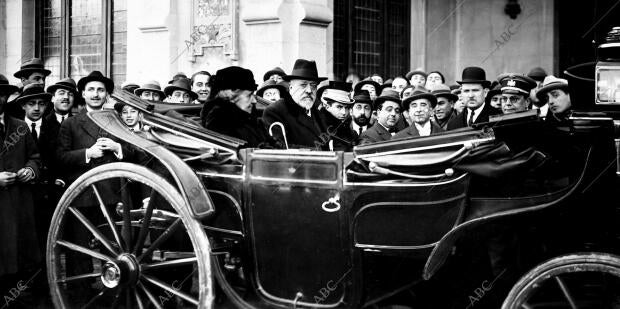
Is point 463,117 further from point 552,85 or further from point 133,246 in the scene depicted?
point 133,246

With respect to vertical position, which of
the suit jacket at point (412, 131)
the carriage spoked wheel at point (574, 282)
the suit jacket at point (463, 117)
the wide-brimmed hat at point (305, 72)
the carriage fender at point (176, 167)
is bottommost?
the carriage spoked wheel at point (574, 282)

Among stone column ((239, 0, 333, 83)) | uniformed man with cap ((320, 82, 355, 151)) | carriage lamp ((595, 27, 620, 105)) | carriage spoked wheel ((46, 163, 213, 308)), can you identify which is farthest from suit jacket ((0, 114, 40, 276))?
stone column ((239, 0, 333, 83))

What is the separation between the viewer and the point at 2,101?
6.50m

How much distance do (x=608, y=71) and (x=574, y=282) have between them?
47.0 inches

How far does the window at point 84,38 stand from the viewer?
14.6 metres

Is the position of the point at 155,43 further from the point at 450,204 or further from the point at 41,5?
the point at 450,204

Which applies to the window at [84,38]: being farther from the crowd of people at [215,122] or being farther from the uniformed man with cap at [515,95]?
the uniformed man with cap at [515,95]

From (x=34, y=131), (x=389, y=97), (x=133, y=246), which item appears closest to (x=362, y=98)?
(x=389, y=97)

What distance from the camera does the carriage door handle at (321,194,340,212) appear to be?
4.86m

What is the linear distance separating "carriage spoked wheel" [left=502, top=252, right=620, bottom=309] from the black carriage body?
30 centimetres

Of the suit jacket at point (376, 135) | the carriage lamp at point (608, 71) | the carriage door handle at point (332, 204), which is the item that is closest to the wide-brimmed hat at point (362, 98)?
the suit jacket at point (376, 135)

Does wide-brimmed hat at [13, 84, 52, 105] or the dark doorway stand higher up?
the dark doorway

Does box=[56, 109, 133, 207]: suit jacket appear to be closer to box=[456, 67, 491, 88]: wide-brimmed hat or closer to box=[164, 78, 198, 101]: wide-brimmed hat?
box=[164, 78, 198, 101]: wide-brimmed hat

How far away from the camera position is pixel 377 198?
4777 mm
